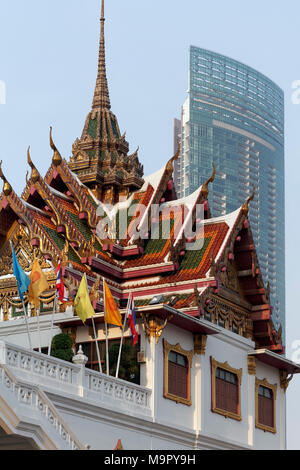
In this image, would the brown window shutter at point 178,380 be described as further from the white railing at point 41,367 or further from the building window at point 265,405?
the white railing at point 41,367

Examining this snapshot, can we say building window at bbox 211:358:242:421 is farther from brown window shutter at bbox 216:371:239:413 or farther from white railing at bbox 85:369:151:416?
white railing at bbox 85:369:151:416

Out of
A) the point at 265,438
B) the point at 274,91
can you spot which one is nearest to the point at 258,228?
the point at 274,91

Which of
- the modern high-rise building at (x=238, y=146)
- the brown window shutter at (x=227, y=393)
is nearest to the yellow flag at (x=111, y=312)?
the brown window shutter at (x=227, y=393)

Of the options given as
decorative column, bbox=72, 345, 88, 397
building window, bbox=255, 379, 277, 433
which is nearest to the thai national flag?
decorative column, bbox=72, 345, 88, 397

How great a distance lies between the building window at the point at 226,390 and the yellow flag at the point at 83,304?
18.1 feet

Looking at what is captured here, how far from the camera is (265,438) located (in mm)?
38094

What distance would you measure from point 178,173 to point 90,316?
4764 inches

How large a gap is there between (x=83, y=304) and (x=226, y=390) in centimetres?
675

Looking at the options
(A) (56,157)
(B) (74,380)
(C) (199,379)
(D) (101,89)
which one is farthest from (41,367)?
(D) (101,89)

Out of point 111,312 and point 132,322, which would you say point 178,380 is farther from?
point 111,312

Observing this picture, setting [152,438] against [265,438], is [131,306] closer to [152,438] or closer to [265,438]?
[152,438]

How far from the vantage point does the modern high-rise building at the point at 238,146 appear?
153 m

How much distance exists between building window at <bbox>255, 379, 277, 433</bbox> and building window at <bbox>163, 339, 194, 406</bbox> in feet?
13.2

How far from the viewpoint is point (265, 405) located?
127ft
